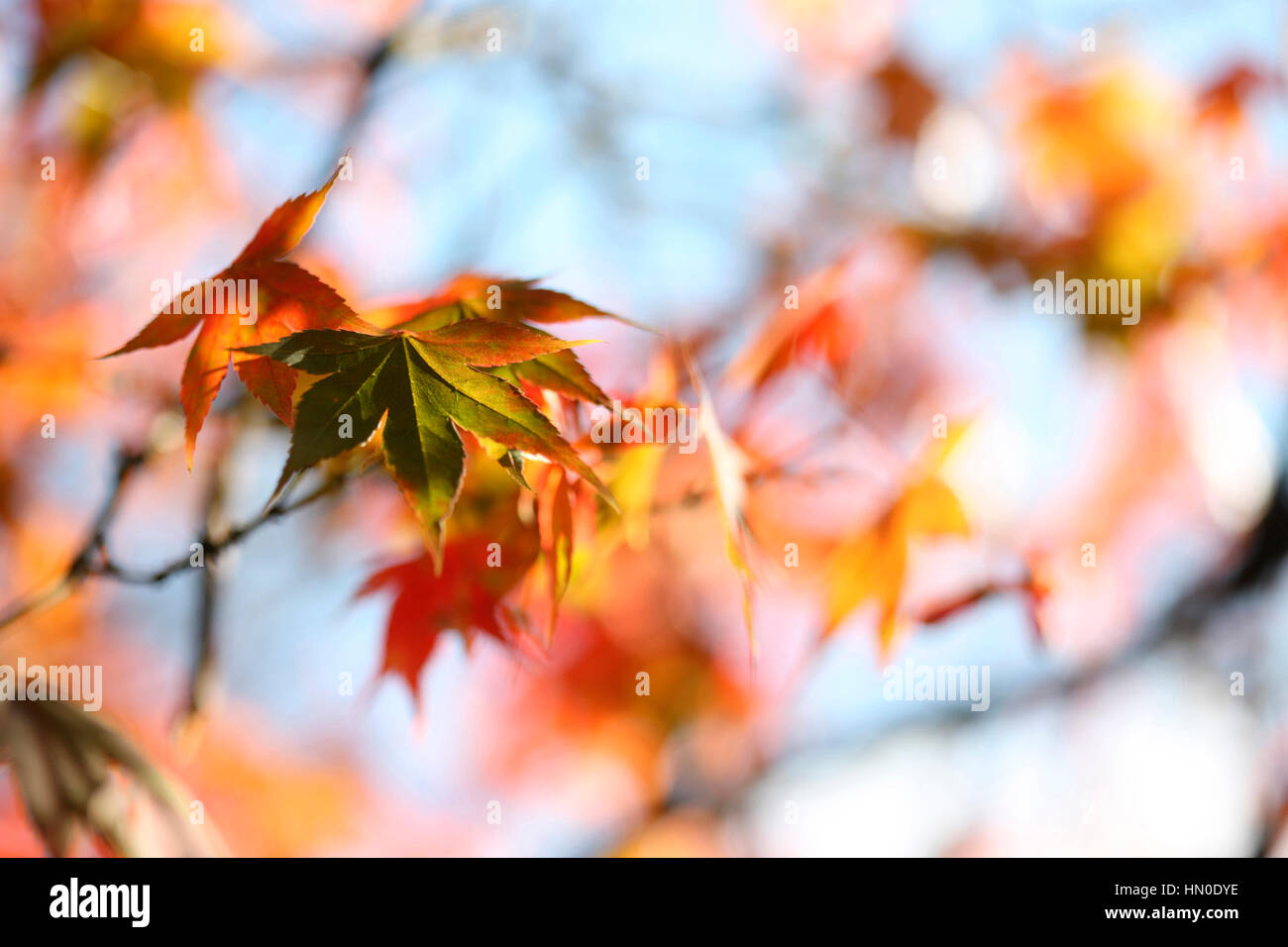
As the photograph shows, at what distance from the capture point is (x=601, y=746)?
2.81m

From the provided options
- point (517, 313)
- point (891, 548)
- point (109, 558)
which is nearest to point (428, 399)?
Answer: point (517, 313)

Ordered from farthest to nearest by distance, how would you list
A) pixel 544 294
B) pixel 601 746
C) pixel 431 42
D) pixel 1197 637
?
1. pixel 601 746
2. pixel 1197 637
3. pixel 431 42
4. pixel 544 294

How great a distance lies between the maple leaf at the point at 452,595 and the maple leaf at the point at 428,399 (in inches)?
12.1

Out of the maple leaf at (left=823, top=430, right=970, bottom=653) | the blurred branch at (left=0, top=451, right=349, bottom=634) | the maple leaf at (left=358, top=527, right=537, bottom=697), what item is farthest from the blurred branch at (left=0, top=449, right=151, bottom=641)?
the maple leaf at (left=823, top=430, right=970, bottom=653)

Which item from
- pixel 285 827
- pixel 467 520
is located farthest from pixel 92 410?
pixel 467 520

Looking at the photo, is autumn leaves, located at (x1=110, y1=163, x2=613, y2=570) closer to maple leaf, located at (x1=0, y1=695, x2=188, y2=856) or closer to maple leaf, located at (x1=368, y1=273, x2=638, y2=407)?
maple leaf, located at (x1=368, y1=273, x2=638, y2=407)

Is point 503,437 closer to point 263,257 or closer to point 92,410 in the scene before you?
point 263,257

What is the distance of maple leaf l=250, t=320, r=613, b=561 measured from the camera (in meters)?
0.65

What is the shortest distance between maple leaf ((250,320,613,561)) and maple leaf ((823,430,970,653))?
63 cm

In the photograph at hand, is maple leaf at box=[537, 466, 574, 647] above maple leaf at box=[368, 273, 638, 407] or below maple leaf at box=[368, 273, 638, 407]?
below

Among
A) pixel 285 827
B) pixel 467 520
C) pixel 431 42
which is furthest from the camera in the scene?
pixel 285 827

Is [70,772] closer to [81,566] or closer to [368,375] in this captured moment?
[81,566]

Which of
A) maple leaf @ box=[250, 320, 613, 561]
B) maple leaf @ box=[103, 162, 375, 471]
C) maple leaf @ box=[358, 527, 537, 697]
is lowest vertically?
maple leaf @ box=[358, 527, 537, 697]

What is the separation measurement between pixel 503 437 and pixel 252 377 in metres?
0.21
